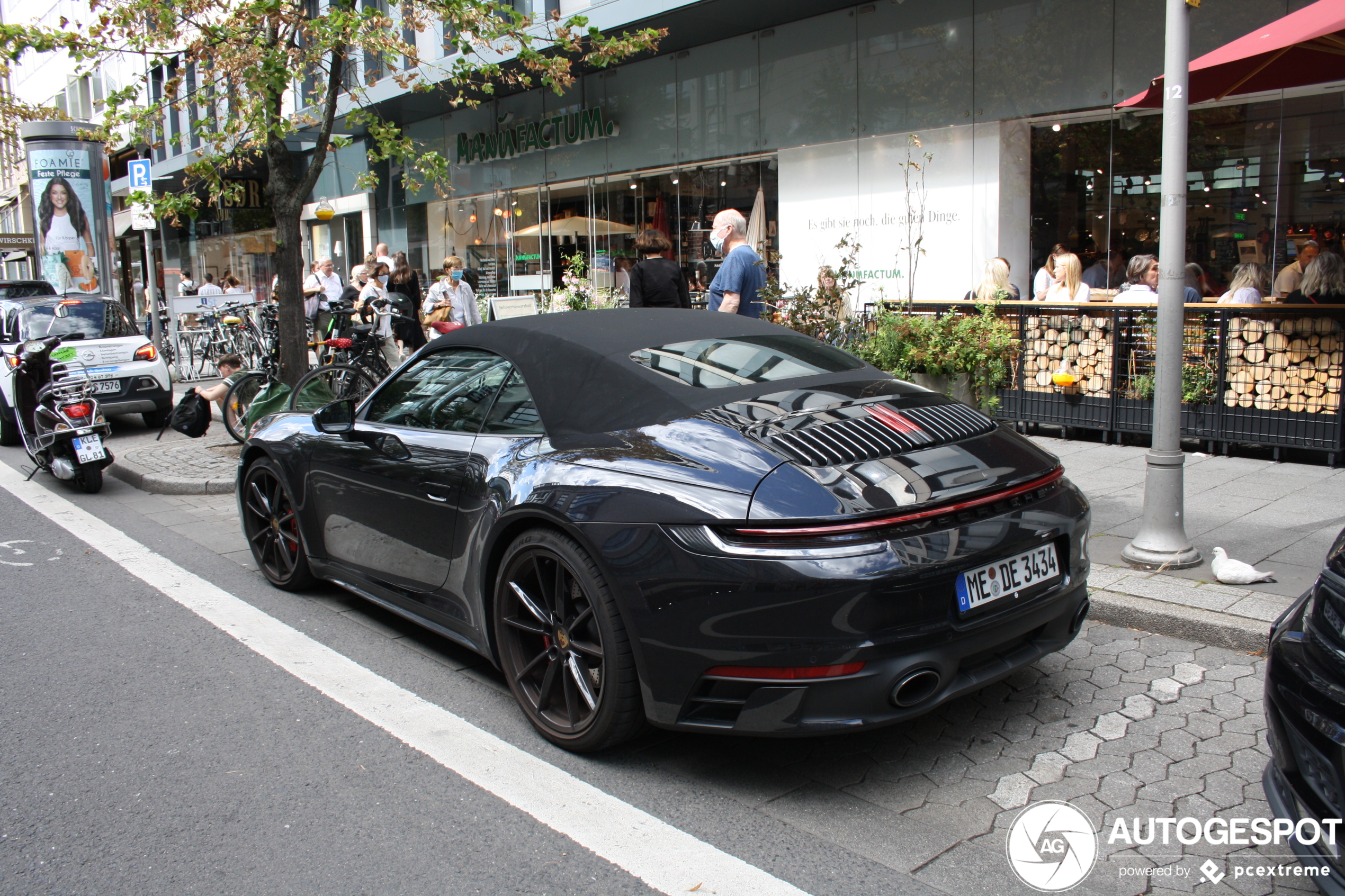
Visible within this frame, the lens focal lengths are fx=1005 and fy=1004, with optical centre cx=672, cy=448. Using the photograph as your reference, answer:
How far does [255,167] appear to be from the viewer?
81.2ft

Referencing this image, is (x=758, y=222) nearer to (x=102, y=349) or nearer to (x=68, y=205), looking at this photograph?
(x=102, y=349)

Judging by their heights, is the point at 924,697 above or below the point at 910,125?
below

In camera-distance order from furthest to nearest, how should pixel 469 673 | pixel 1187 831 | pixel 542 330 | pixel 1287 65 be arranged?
1. pixel 1287 65
2. pixel 469 673
3. pixel 542 330
4. pixel 1187 831

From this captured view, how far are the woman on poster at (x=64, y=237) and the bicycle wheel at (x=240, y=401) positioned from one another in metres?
11.8

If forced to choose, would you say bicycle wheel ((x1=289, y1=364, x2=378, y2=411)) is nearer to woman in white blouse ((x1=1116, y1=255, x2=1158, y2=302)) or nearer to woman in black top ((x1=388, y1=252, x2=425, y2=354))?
woman in black top ((x1=388, y1=252, x2=425, y2=354))

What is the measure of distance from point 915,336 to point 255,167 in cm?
2221

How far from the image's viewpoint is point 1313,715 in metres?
2.13

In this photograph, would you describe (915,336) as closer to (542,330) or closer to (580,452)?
(542,330)

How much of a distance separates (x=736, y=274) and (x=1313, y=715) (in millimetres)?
5251

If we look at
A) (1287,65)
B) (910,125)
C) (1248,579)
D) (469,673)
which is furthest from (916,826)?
(910,125)

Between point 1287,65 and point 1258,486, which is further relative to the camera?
point 1287,65

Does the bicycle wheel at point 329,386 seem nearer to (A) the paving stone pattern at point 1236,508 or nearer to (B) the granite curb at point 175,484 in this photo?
(B) the granite curb at point 175,484

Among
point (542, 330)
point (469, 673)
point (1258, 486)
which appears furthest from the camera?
point (1258, 486)

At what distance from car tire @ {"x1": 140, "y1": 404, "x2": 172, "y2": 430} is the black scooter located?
2.37m
